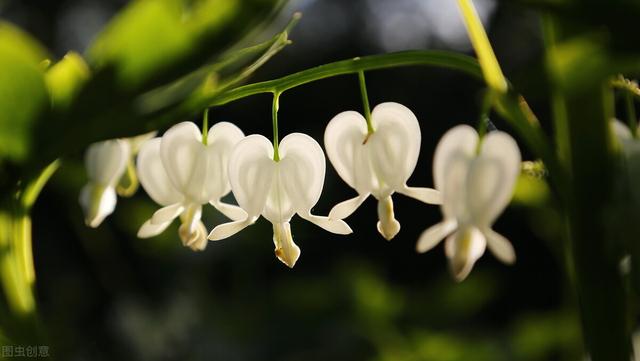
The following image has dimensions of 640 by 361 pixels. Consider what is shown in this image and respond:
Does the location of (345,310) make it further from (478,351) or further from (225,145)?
(225,145)

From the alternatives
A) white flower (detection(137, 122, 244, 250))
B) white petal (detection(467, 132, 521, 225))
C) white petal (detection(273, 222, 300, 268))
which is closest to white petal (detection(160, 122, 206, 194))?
white flower (detection(137, 122, 244, 250))

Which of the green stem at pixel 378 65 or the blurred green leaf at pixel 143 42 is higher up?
the blurred green leaf at pixel 143 42

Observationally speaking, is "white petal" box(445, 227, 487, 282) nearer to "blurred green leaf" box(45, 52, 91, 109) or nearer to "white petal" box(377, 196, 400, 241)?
"white petal" box(377, 196, 400, 241)

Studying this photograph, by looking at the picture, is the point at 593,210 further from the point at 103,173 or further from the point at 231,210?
the point at 103,173

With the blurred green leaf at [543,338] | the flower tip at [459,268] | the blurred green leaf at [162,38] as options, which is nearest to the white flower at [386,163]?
the flower tip at [459,268]

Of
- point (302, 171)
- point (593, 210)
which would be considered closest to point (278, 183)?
point (302, 171)

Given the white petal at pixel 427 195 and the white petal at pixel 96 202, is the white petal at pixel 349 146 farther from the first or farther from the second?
the white petal at pixel 96 202

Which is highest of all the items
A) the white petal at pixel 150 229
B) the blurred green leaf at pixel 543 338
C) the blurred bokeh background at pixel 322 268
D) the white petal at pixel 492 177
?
the white petal at pixel 492 177
